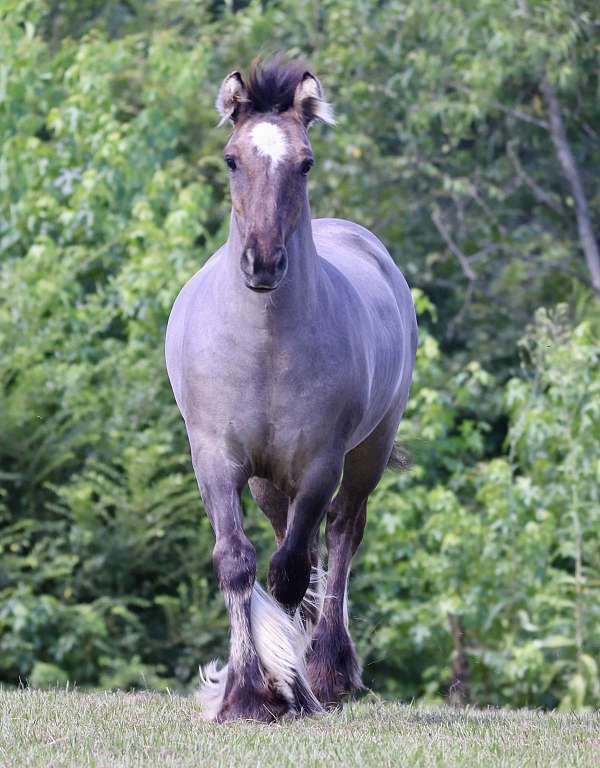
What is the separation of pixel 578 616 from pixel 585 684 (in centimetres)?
48

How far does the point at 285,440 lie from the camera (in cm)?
530

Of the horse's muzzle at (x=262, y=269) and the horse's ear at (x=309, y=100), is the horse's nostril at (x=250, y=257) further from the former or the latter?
the horse's ear at (x=309, y=100)

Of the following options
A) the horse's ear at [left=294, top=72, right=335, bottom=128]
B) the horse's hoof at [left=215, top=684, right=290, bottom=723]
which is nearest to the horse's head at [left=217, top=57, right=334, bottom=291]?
the horse's ear at [left=294, top=72, right=335, bottom=128]

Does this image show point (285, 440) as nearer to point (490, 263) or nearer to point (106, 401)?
point (106, 401)

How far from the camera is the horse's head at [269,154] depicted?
15.9 feet

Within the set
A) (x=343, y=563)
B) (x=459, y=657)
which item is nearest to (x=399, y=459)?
(x=343, y=563)

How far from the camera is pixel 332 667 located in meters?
6.12

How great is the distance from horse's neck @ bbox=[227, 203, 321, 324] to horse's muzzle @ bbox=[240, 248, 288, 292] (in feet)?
1.23

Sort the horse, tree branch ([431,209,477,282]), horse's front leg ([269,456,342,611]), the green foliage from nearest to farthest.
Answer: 1. the horse
2. horse's front leg ([269,456,342,611])
3. the green foliage
4. tree branch ([431,209,477,282])

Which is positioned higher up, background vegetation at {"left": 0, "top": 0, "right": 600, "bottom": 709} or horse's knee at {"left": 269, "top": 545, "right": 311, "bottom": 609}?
background vegetation at {"left": 0, "top": 0, "right": 600, "bottom": 709}

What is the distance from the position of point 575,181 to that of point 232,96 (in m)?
10.2

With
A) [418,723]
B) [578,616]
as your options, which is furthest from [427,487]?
[418,723]

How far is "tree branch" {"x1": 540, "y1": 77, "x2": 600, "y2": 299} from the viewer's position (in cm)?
1482

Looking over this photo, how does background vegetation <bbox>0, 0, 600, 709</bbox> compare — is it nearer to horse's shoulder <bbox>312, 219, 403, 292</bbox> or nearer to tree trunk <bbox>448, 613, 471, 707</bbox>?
tree trunk <bbox>448, 613, 471, 707</bbox>
